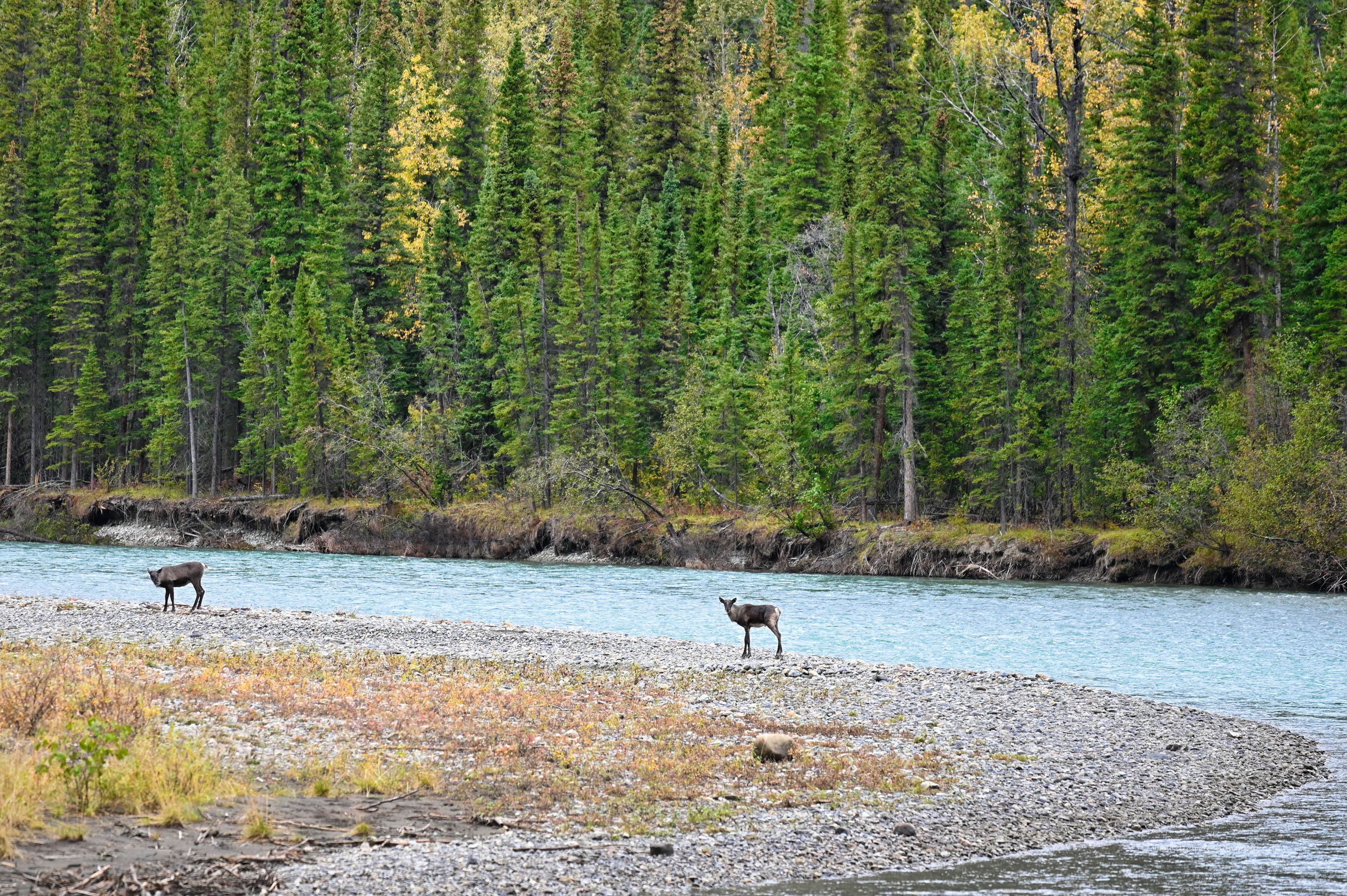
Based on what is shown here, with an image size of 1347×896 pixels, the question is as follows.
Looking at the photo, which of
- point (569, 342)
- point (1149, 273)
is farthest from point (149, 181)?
point (1149, 273)

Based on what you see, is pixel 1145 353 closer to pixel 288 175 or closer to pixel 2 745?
pixel 2 745

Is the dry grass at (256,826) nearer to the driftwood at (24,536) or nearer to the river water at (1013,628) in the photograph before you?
the river water at (1013,628)

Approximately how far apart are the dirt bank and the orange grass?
1155 inches

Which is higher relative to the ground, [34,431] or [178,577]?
[34,431]

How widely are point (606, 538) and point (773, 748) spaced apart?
4480 centimetres

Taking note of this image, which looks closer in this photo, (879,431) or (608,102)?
(879,431)

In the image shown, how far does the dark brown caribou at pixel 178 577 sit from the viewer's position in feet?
92.6

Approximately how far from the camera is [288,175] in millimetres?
76062

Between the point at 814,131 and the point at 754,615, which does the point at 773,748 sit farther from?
the point at 814,131

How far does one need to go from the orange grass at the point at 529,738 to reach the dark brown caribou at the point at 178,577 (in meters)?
8.23

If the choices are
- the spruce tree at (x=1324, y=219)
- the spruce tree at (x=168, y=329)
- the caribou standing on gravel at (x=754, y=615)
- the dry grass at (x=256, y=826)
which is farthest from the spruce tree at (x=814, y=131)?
the dry grass at (x=256, y=826)

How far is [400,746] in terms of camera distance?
1391 centimetres

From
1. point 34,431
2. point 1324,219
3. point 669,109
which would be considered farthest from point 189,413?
point 1324,219

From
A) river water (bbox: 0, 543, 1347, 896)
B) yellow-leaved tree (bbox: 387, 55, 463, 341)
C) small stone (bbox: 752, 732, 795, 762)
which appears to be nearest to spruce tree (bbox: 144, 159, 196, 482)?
yellow-leaved tree (bbox: 387, 55, 463, 341)
